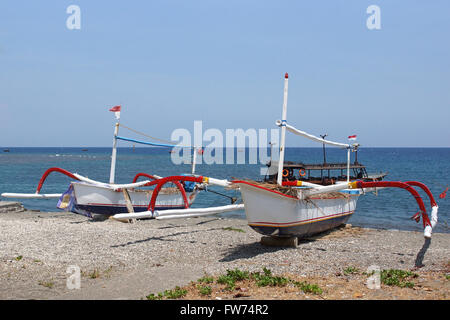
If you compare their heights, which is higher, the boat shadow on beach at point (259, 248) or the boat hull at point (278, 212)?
the boat hull at point (278, 212)

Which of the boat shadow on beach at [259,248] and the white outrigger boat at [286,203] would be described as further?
the boat shadow on beach at [259,248]

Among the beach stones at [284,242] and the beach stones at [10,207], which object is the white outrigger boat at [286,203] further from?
the beach stones at [10,207]

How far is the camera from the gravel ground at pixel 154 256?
1088cm

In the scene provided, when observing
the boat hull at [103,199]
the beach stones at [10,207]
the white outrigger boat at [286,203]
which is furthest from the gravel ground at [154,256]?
the beach stones at [10,207]

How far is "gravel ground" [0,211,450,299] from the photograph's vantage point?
10.9 meters

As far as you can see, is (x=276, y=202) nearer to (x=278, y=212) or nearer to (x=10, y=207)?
(x=278, y=212)

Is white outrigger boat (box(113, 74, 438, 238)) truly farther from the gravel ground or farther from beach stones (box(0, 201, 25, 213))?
beach stones (box(0, 201, 25, 213))

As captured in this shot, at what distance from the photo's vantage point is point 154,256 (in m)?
14.3

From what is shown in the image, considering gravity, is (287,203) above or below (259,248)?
above

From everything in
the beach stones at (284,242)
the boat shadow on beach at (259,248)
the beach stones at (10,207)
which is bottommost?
the beach stones at (10,207)

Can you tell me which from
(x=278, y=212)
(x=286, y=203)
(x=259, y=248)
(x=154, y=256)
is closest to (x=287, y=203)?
(x=286, y=203)

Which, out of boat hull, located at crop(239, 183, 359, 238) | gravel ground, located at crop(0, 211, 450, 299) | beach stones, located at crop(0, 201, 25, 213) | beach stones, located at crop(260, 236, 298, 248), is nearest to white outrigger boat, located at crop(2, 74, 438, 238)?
boat hull, located at crop(239, 183, 359, 238)
